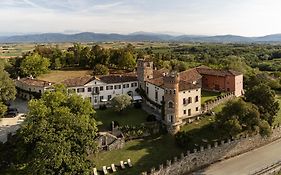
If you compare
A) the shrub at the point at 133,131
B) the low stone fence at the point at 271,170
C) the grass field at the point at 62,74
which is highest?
the grass field at the point at 62,74

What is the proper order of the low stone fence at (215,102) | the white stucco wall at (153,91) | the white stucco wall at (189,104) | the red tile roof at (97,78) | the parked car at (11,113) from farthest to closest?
the red tile roof at (97,78) → the low stone fence at (215,102) → the white stucco wall at (153,91) → the parked car at (11,113) → the white stucco wall at (189,104)

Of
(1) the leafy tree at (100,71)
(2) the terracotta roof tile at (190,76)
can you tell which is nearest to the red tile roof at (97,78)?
(2) the terracotta roof tile at (190,76)

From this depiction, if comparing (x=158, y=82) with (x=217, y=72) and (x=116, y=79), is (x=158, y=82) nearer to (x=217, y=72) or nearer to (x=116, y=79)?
(x=116, y=79)

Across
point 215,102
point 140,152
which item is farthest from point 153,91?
point 140,152

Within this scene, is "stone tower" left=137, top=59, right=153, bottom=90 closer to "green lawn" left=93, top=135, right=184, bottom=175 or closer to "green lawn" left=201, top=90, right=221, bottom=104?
"green lawn" left=201, top=90, right=221, bottom=104

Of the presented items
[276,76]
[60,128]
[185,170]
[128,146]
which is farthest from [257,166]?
[276,76]

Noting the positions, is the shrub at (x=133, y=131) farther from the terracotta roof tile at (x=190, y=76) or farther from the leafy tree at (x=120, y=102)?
the terracotta roof tile at (x=190, y=76)

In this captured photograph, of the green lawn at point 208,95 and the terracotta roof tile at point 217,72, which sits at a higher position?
the terracotta roof tile at point 217,72

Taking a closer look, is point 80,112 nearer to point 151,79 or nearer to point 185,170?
point 185,170
